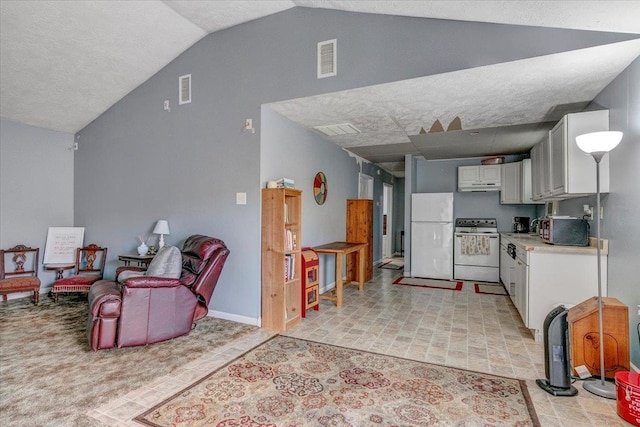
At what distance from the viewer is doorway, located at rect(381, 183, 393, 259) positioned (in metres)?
8.67

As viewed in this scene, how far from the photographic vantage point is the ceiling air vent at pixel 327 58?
319 cm

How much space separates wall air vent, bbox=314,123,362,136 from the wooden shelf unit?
1.19 metres

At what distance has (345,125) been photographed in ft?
14.1

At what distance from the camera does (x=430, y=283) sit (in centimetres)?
577

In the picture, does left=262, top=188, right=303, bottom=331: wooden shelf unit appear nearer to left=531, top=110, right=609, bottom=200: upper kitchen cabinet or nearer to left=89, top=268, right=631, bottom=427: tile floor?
left=89, top=268, right=631, bottom=427: tile floor

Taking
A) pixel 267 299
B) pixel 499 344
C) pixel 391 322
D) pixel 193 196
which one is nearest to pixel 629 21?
pixel 499 344

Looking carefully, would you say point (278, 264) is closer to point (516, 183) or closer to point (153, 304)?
point (153, 304)

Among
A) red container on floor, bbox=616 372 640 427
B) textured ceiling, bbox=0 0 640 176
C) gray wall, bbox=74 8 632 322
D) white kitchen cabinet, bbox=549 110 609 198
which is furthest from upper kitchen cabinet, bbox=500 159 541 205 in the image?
red container on floor, bbox=616 372 640 427

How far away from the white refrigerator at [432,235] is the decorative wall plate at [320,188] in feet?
6.75

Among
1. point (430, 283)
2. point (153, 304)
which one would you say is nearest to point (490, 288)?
point (430, 283)

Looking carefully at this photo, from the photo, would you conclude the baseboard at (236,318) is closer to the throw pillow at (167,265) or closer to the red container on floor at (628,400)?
the throw pillow at (167,265)

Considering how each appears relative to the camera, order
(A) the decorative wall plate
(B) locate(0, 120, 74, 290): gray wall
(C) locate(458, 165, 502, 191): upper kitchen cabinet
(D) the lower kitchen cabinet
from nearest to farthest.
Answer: (D) the lower kitchen cabinet
(B) locate(0, 120, 74, 290): gray wall
(A) the decorative wall plate
(C) locate(458, 165, 502, 191): upper kitchen cabinet

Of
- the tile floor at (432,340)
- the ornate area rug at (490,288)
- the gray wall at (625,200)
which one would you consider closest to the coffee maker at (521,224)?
the ornate area rug at (490,288)

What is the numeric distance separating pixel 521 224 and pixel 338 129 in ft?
13.0
